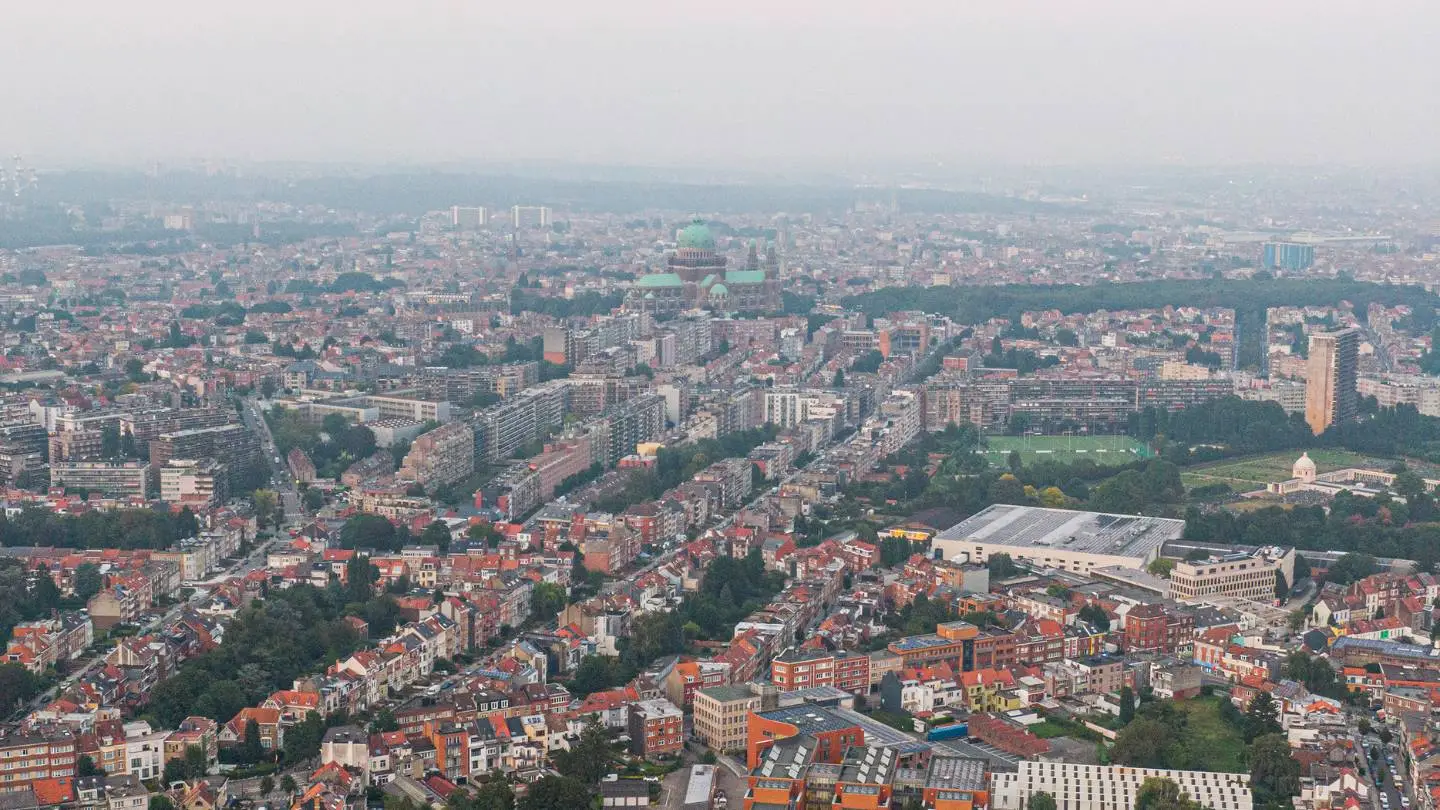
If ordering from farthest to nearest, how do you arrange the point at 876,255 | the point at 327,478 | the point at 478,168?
the point at 478,168 → the point at 876,255 → the point at 327,478

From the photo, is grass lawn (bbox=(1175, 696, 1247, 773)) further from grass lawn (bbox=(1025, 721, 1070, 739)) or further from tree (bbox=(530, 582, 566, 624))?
tree (bbox=(530, 582, 566, 624))

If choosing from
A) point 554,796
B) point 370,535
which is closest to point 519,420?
point 370,535

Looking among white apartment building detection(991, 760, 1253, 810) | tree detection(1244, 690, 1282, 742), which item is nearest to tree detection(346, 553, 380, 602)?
white apartment building detection(991, 760, 1253, 810)

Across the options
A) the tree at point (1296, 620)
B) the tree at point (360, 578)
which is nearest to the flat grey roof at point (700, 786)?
the tree at point (360, 578)

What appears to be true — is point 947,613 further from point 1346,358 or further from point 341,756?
point 1346,358

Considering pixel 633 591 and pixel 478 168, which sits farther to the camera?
pixel 478 168

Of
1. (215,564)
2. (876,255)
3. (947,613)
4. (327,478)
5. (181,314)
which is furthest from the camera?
(876,255)

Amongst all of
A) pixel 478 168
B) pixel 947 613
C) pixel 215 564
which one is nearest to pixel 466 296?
pixel 215 564
